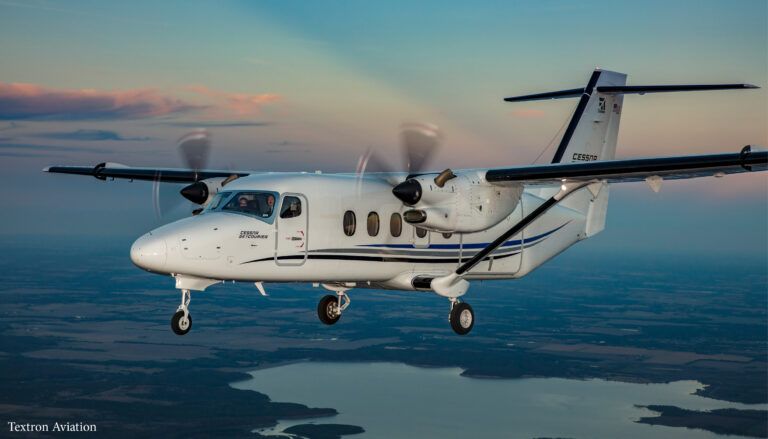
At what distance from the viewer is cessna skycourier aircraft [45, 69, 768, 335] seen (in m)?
20.9

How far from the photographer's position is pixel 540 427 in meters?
195

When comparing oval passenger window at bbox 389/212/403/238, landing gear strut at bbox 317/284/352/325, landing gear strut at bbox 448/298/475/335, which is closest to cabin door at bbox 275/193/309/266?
oval passenger window at bbox 389/212/403/238

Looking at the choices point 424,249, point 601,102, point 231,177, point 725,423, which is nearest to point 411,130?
point 424,249

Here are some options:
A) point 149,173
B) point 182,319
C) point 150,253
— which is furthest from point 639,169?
point 149,173

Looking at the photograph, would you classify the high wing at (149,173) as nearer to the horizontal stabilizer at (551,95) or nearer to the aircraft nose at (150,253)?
the aircraft nose at (150,253)

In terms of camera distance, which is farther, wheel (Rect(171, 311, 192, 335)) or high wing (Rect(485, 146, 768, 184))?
wheel (Rect(171, 311, 192, 335))

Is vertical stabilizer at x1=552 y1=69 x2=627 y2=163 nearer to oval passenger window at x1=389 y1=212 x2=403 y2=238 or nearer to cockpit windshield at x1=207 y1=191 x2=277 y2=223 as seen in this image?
oval passenger window at x1=389 y1=212 x2=403 y2=238

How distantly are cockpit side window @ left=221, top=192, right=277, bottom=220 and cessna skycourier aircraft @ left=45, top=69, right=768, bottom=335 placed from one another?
28 mm

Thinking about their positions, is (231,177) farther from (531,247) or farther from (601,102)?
(601,102)

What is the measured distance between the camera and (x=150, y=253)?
19922 mm

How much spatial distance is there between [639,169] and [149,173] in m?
14.4

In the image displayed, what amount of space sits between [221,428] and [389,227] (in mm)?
183875

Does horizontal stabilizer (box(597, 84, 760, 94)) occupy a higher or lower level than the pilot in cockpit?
higher

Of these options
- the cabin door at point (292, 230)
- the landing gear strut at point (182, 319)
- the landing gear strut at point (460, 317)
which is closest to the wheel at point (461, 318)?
the landing gear strut at point (460, 317)
